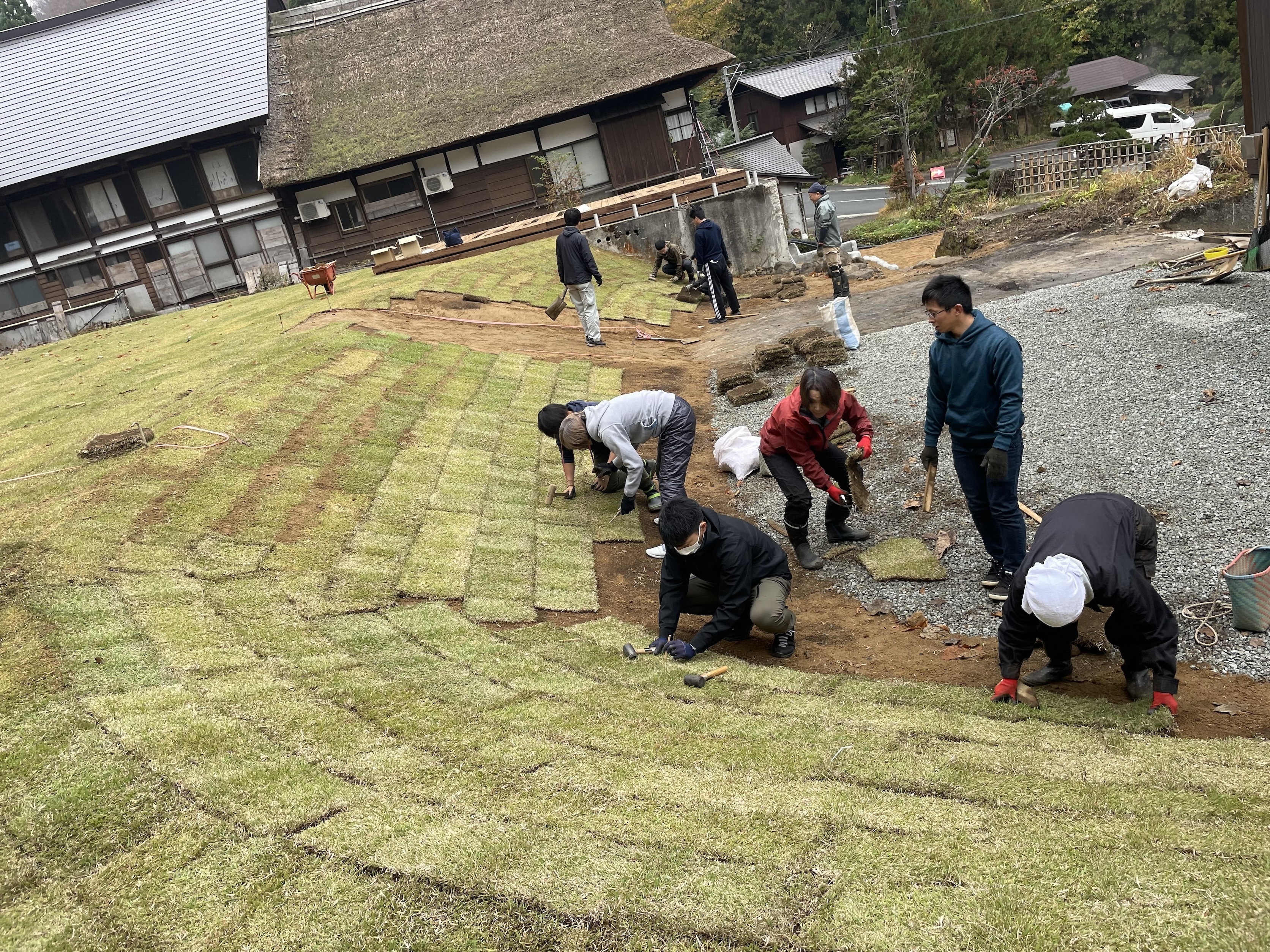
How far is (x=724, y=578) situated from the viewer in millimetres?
5629

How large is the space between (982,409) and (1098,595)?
1.79 m

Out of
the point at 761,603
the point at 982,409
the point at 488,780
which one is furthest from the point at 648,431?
the point at 488,780

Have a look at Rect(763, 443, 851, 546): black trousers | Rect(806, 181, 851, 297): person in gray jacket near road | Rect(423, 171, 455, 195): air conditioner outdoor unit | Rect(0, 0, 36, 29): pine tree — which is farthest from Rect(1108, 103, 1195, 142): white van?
Rect(0, 0, 36, 29): pine tree

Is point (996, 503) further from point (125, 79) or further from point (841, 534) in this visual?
point (125, 79)

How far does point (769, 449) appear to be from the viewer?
7.03m

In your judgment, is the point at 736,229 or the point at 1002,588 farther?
the point at 736,229

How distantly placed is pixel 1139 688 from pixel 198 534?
7.02 metres

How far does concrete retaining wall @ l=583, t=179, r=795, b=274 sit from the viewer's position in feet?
69.2

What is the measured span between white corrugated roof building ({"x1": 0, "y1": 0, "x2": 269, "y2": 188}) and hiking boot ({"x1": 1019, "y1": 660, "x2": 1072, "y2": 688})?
87.0 ft

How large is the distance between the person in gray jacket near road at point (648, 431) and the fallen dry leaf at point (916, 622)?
2.22m

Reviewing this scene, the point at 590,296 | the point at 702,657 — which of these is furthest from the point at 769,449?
the point at 590,296

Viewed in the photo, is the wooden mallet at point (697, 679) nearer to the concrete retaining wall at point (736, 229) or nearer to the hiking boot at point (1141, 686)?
the hiking boot at point (1141, 686)

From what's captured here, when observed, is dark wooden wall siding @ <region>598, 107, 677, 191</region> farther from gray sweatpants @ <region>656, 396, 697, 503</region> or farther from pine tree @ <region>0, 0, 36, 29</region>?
pine tree @ <region>0, 0, 36, 29</region>

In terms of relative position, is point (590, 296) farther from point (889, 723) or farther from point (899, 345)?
point (889, 723)
